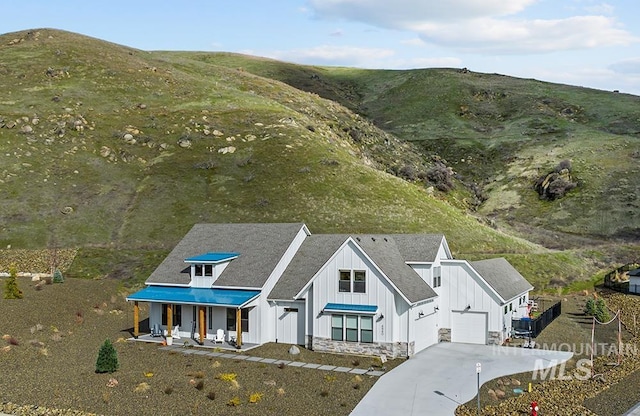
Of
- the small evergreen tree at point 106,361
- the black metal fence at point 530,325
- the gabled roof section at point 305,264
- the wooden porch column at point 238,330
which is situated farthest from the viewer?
the black metal fence at point 530,325

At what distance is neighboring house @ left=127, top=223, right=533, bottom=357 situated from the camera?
134 feet

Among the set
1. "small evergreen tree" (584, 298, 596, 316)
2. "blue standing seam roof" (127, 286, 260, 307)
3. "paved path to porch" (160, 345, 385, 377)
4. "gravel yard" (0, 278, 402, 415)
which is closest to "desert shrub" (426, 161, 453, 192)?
"small evergreen tree" (584, 298, 596, 316)

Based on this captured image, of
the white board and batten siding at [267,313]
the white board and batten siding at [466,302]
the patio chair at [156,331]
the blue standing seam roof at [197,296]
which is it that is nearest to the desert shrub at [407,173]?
the white board and batten siding at [466,302]

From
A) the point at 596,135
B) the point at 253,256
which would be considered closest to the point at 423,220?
the point at 253,256

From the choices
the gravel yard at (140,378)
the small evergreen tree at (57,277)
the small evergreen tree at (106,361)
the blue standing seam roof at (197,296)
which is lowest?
the gravel yard at (140,378)

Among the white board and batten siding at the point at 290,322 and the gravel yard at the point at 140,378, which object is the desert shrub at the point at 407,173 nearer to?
the white board and batten siding at the point at 290,322

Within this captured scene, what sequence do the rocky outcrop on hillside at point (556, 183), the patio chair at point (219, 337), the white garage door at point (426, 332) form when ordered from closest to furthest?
the white garage door at point (426, 332), the patio chair at point (219, 337), the rocky outcrop on hillside at point (556, 183)

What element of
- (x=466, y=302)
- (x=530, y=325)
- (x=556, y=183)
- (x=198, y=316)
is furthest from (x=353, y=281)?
(x=556, y=183)

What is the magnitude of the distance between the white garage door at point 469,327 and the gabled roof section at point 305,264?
388 inches

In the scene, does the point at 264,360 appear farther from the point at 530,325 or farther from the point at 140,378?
the point at 530,325

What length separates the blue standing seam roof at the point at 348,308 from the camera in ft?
132

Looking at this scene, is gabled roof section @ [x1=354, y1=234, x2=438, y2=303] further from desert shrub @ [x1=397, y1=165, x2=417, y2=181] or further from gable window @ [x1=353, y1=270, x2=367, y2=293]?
desert shrub @ [x1=397, y1=165, x2=417, y2=181]

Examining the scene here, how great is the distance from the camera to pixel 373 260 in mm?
40750

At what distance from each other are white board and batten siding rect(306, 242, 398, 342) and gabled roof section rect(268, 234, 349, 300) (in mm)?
1164
